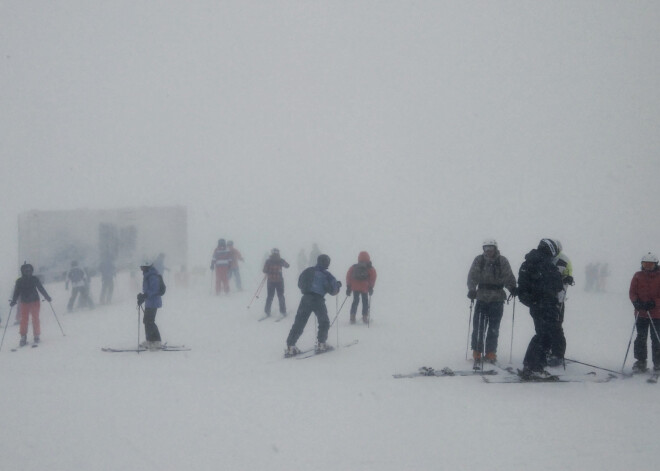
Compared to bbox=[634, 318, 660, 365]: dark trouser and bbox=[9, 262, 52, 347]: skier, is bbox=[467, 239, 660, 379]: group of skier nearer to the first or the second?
bbox=[634, 318, 660, 365]: dark trouser

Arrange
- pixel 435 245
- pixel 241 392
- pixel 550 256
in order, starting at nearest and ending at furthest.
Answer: pixel 241 392, pixel 550 256, pixel 435 245

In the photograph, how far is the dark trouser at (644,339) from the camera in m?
6.75

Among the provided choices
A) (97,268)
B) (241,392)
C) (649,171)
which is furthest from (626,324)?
(649,171)

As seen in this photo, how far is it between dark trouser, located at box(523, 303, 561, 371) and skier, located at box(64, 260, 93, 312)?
1423 cm

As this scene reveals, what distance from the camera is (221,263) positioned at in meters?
17.4

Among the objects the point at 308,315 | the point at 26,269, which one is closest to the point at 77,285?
the point at 26,269

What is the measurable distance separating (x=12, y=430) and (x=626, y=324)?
13.6 metres

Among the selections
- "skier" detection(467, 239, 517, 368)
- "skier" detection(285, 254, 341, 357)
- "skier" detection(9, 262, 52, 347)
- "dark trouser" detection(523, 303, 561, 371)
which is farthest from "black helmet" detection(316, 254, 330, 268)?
"skier" detection(9, 262, 52, 347)

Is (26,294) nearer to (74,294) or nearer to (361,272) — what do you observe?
(74,294)

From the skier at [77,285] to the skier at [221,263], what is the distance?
4330 millimetres

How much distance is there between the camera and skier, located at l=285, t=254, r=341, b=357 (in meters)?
8.42

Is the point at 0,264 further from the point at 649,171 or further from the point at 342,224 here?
the point at 649,171

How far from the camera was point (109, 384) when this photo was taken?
21.8 ft

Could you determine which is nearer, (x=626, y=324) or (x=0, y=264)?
(x=626, y=324)
